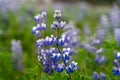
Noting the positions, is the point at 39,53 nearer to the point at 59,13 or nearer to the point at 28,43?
the point at 59,13

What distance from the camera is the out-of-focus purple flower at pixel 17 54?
459cm

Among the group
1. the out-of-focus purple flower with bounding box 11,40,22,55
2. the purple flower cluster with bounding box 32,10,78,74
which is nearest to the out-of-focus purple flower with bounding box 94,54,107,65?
the purple flower cluster with bounding box 32,10,78,74

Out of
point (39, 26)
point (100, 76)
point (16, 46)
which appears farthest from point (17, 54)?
point (39, 26)

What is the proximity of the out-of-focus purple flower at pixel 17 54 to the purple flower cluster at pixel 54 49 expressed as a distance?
1609 mm

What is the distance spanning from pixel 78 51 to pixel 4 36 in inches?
89.2

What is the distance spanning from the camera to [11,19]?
7059 millimetres

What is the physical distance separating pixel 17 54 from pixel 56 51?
1.92m

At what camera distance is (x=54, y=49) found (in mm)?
2857

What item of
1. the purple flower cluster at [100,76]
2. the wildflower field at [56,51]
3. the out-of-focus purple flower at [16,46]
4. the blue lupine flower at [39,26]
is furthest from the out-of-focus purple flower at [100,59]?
the out-of-focus purple flower at [16,46]

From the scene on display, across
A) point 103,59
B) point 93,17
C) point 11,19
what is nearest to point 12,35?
point 11,19

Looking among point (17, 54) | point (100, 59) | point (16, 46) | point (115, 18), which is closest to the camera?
point (100, 59)

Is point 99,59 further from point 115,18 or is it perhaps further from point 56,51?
point 115,18

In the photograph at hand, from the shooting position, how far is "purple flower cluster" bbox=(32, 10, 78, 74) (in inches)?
108

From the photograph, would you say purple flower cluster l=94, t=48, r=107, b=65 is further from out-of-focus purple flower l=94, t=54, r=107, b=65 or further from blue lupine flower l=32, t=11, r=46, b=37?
blue lupine flower l=32, t=11, r=46, b=37
